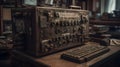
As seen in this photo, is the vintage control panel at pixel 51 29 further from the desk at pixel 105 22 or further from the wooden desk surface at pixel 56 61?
the desk at pixel 105 22

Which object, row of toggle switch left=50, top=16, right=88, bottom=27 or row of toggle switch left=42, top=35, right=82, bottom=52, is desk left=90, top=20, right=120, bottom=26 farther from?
row of toggle switch left=42, top=35, right=82, bottom=52

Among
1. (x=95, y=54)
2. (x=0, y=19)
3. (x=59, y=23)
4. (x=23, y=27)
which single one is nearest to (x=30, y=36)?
(x=23, y=27)

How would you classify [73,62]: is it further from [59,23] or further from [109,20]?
[109,20]

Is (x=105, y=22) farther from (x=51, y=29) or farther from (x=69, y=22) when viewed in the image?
(x=51, y=29)

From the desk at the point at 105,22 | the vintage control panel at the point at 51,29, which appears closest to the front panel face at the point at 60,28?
the vintage control panel at the point at 51,29

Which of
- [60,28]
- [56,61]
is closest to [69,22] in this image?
[60,28]

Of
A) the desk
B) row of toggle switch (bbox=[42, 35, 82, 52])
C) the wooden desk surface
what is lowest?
the wooden desk surface

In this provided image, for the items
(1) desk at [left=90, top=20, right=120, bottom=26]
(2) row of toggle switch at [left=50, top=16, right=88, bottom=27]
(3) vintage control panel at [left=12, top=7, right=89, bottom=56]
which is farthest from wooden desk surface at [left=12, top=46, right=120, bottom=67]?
(1) desk at [left=90, top=20, right=120, bottom=26]

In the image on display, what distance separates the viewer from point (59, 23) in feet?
3.68

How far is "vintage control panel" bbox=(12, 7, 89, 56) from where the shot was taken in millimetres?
980

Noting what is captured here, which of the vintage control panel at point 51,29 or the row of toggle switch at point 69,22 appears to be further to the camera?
the row of toggle switch at point 69,22

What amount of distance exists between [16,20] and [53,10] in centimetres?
28

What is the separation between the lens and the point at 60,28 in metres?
1.15

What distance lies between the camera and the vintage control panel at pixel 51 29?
98cm
